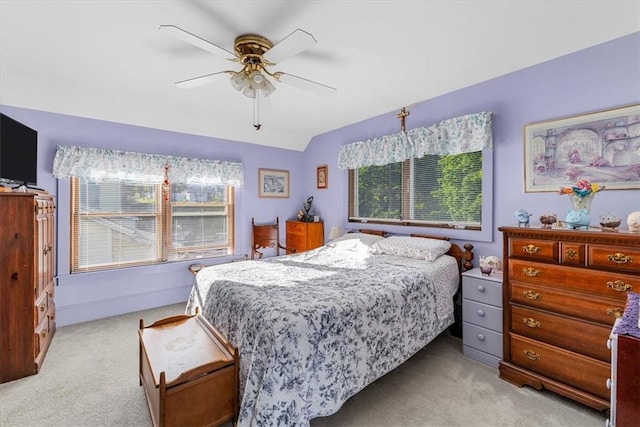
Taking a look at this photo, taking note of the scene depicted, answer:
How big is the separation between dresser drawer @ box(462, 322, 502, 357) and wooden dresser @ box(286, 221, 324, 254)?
8.24 ft

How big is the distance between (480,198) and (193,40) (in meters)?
2.87

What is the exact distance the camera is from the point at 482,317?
97.2 inches

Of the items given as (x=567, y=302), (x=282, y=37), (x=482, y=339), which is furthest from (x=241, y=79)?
(x=482, y=339)

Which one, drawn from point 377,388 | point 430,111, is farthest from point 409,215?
point 377,388

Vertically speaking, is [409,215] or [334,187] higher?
[334,187]

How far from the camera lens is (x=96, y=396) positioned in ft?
6.77

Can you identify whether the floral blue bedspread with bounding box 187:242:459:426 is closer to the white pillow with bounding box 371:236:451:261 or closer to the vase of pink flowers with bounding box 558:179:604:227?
the white pillow with bounding box 371:236:451:261

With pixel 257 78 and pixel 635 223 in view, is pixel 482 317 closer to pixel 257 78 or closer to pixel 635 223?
pixel 635 223

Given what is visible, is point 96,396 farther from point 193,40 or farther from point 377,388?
point 193,40

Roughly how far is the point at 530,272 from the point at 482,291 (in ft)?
1.53

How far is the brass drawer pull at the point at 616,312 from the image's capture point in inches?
68.3

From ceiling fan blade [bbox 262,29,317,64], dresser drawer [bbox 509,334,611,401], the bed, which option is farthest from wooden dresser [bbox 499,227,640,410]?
ceiling fan blade [bbox 262,29,317,64]

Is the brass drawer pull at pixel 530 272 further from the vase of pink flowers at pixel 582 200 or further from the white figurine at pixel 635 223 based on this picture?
the white figurine at pixel 635 223

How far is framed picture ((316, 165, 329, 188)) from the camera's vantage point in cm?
470
